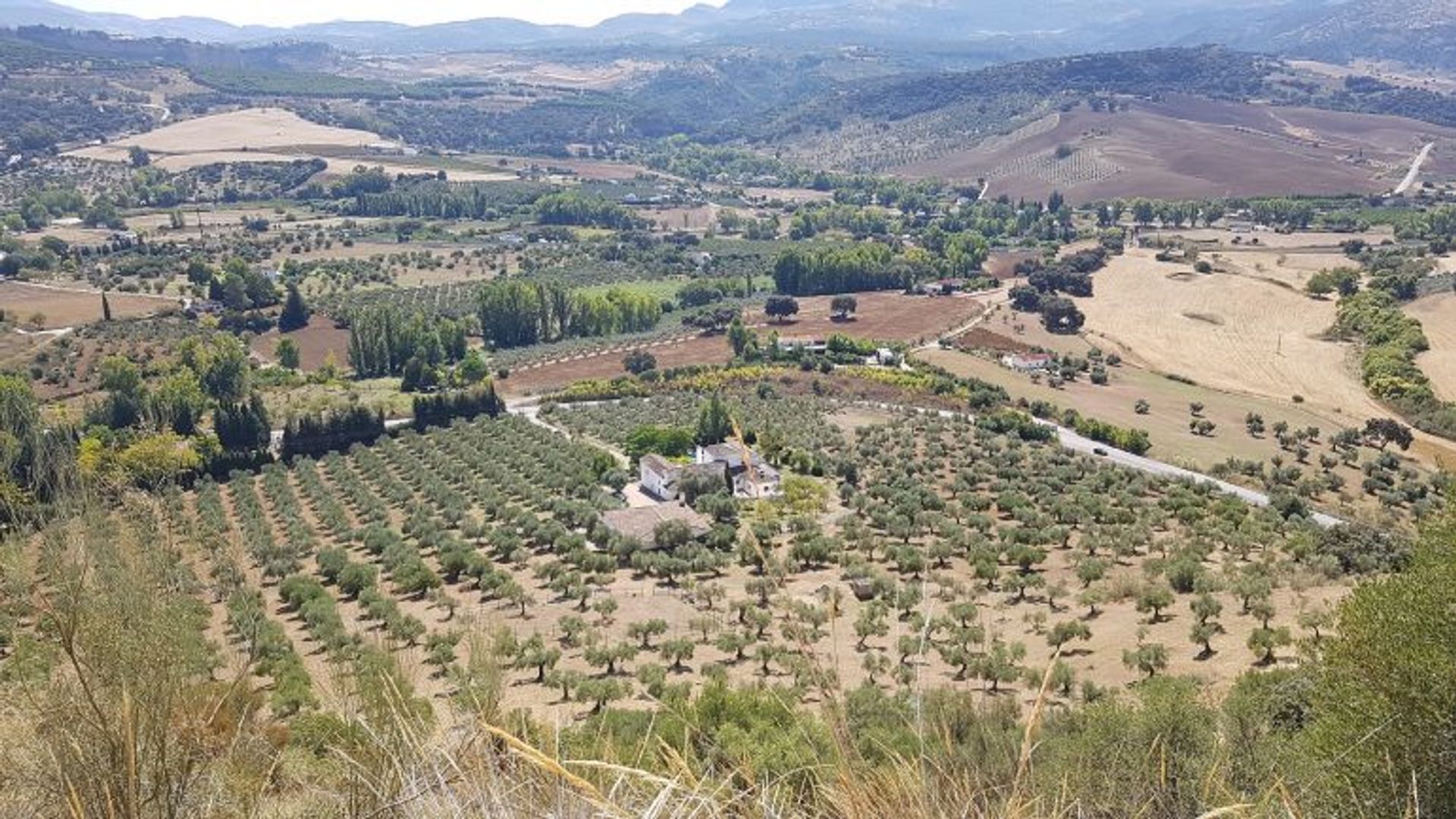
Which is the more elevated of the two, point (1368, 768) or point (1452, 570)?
point (1452, 570)

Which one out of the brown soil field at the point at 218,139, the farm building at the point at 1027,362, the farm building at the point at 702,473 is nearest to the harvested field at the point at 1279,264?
the farm building at the point at 1027,362

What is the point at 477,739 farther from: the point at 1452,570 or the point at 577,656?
the point at 577,656

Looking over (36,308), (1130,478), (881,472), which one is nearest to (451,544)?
(881,472)

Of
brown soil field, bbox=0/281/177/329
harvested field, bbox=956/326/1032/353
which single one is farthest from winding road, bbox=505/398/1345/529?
brown soil field, bbox=0/281/177/329

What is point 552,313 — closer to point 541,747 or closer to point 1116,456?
point 1116,456

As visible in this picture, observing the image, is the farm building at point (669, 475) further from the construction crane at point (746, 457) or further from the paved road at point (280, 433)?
the construction crane at point (746, 457)
